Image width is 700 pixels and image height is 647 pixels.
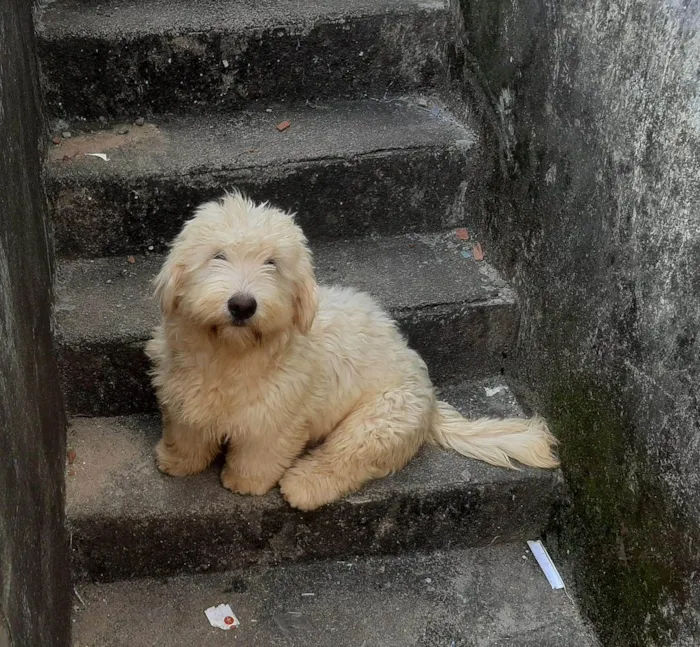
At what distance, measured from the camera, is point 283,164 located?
2.71 meters

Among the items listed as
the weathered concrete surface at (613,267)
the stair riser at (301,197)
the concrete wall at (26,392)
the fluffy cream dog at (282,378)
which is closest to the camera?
the concrete wall at (26,392)

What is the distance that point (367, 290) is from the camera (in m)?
2.68

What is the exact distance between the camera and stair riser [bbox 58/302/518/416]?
2.44 m

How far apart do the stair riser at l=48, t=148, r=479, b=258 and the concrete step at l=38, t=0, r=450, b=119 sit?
45cm

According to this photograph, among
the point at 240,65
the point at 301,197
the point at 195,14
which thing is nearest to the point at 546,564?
the point at 301,197

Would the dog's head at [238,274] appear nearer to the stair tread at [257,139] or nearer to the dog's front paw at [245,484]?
the dog's front paw at [245,484]

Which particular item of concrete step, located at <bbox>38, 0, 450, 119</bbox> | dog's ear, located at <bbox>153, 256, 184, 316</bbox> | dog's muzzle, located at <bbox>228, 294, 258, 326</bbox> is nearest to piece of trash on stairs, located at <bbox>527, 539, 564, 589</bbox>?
dog's muzzle, located at <bbox>228, 294, 258, 326</bbox>

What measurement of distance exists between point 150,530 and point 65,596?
288 mm

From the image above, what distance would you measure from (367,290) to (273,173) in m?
0.53

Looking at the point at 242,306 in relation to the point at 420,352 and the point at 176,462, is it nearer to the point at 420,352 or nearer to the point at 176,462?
the point at 176,462

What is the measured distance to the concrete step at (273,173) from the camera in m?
2.64

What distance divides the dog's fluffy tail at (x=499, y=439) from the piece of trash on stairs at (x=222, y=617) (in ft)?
2.77

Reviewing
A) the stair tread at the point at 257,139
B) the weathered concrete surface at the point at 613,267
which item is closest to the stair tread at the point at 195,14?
the stair tread at the point at 257,139

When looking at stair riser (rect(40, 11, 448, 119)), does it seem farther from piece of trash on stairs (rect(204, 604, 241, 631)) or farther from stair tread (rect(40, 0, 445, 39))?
piece of trash on stairs (rect(204, 604, 241, 631))
